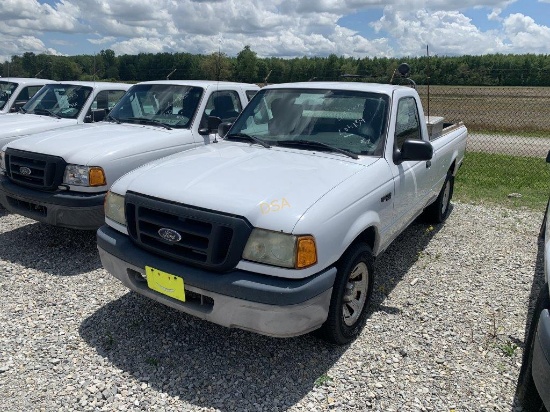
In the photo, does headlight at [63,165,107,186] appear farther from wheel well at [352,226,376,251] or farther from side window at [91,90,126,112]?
side window at [91,90,126,112]

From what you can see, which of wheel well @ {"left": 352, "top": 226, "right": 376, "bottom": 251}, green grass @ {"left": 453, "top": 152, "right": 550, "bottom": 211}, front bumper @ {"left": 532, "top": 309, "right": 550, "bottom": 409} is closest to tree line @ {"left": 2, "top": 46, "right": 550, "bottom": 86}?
green grass @ {"left": 453, "top": 152, "right": 550, "bottom": 211}

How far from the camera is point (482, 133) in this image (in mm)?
16484

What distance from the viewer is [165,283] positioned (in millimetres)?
2904

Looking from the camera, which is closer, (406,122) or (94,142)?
(406,122)

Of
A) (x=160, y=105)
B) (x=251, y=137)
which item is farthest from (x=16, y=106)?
(x=251, y=137)

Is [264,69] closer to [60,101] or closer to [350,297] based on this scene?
[60,101]

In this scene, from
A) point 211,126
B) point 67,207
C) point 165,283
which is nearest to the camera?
point 165,283

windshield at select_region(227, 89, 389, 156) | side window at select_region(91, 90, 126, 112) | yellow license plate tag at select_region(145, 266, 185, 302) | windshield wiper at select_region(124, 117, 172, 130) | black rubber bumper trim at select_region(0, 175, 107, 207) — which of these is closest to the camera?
yellow license plate tag at select_region(145, 266, 185, 302)

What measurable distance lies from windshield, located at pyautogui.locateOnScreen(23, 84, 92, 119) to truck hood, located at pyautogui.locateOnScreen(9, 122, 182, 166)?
1867mm

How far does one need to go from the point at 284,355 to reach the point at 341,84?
2572 millimetres

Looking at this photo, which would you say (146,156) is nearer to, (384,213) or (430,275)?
(384,213)

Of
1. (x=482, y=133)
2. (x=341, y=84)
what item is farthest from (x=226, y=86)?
(x=482, y=133)

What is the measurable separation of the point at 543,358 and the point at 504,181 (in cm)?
737

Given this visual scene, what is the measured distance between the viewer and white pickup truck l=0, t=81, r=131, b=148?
6.93 m
